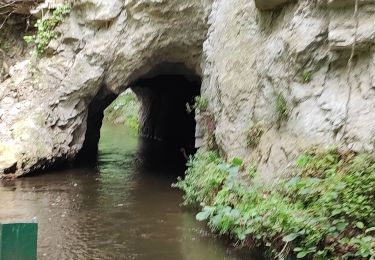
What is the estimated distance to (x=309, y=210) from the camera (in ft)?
16.5

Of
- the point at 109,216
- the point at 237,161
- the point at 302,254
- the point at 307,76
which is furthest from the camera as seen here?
the point at 109,216

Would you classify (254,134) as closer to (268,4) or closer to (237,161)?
(237,161)

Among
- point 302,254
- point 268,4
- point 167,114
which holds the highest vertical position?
point 268,4

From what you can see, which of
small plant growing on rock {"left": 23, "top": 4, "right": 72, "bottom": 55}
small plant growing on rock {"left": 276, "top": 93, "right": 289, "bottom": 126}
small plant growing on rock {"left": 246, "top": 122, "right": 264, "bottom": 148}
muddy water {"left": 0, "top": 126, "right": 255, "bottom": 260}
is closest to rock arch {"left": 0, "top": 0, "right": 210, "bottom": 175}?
small plant growing on rock {"left": 23, "top": 4, "right": 72, "bottom": 55}

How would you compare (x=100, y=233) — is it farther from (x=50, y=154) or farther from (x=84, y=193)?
(x=50, y=154)

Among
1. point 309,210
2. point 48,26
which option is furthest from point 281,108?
point 48,26

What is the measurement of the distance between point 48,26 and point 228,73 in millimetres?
5008

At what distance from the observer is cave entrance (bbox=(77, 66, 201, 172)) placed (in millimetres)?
14625

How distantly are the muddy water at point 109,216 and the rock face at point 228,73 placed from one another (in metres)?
1.11

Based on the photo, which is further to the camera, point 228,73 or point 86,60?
point 86,60

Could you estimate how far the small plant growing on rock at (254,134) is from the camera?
23.5ft

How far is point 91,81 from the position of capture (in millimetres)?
10977

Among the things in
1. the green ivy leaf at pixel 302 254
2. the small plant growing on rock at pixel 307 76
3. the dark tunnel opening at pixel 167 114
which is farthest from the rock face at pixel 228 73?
the dark tunnel opening at pixel 167 114

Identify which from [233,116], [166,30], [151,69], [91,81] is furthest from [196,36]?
[233,116]
